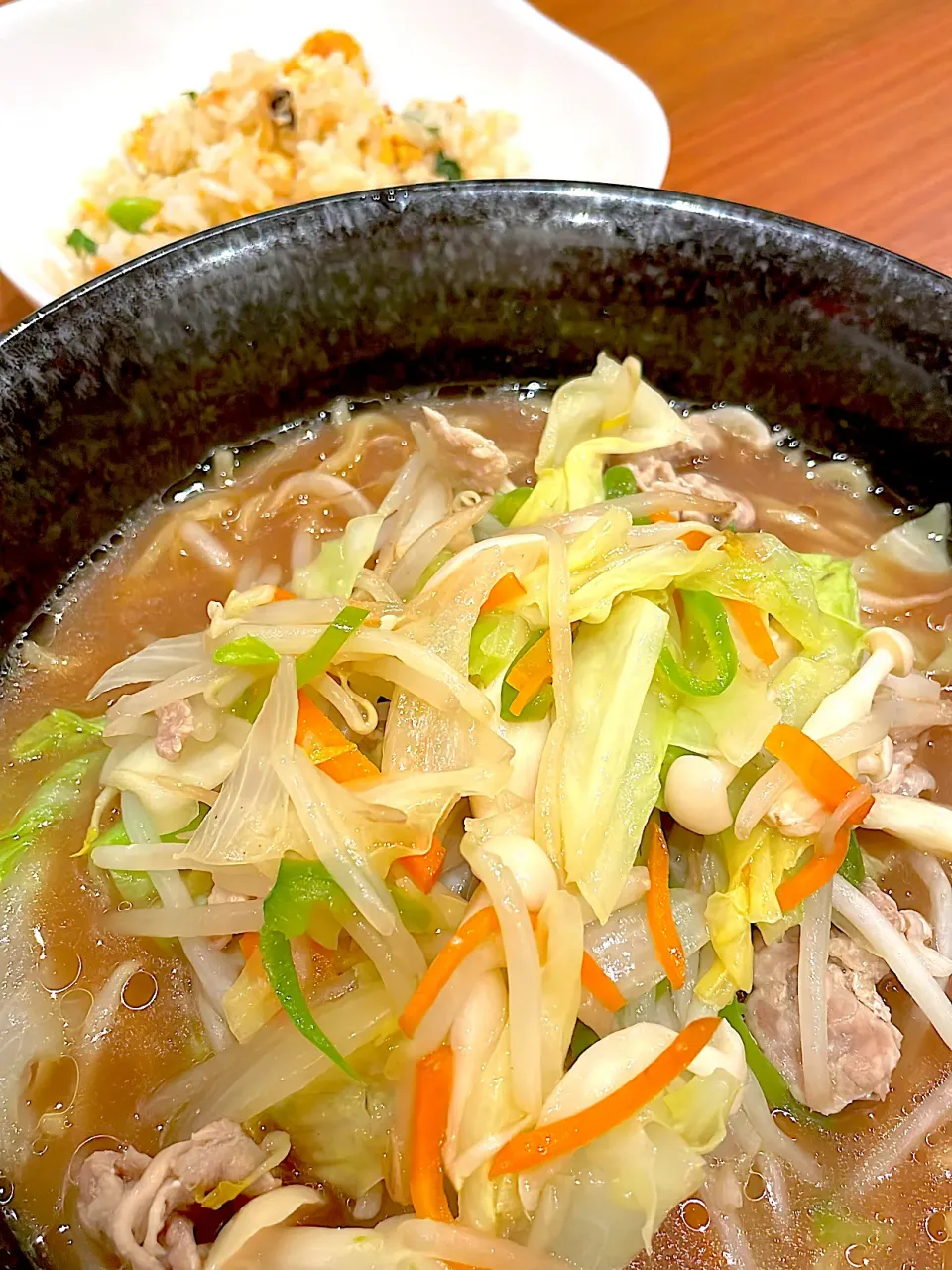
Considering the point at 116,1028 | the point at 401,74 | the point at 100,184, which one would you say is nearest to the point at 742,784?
the point at 116,1028

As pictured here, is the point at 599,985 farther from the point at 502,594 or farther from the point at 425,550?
the point at 425,550

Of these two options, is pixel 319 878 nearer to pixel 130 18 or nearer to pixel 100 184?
pixel 100 184

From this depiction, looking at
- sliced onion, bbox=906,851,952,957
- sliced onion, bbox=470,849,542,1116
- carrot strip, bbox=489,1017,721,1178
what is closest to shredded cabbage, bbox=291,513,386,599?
sliced onion, bbox=470,849,542,1116

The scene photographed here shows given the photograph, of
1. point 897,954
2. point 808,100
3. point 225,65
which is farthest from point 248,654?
point 808,100

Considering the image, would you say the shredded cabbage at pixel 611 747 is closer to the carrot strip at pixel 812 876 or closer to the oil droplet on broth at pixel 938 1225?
the carrot strip at pixel 812 876

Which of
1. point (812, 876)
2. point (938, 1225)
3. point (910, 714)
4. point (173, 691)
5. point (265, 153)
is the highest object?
point (265, 153)

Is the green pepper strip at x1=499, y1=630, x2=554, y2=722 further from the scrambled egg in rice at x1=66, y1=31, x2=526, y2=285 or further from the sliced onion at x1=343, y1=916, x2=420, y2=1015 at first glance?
the scrambled egg in rice at x1=66, y1=31, x2=526, y2=285

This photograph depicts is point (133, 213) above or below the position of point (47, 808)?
above

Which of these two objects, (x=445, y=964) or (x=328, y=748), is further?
(x=328, y=748)
